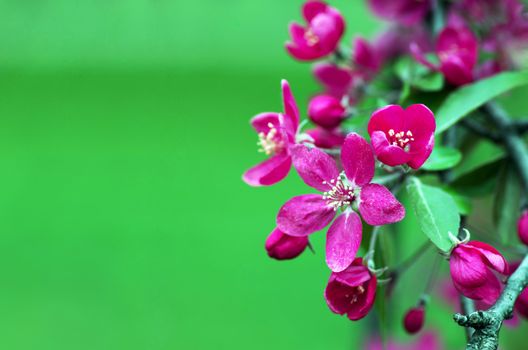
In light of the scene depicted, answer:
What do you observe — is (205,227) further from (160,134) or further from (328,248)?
(328,248)

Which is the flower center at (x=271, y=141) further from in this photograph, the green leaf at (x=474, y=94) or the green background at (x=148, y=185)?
the green background at (x=148, y=185)

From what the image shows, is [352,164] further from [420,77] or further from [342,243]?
[420,77]

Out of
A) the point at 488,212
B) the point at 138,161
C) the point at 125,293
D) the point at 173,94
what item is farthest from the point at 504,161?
the point at 173,94

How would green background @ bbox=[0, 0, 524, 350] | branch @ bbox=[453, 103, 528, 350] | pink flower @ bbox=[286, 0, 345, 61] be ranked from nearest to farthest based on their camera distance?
branch @ bbox=[453, 103, 528, 350], pink flower @ bbox=[286, 0, 345, 61], green background @ bbox=[0, 0, 524, 350]

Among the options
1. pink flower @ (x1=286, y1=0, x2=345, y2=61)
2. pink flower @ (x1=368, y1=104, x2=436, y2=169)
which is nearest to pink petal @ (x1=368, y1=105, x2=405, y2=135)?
pink flower @ (x1=368, y1=104, x2=436, y2=169)

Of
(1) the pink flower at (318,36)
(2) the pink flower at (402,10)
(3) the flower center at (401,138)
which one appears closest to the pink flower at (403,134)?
(3) the flower center at (401,138)

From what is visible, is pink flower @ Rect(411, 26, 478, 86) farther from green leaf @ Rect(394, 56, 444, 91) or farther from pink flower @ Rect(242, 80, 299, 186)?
pink flower @ Rect(242, 80, 299, 186)
